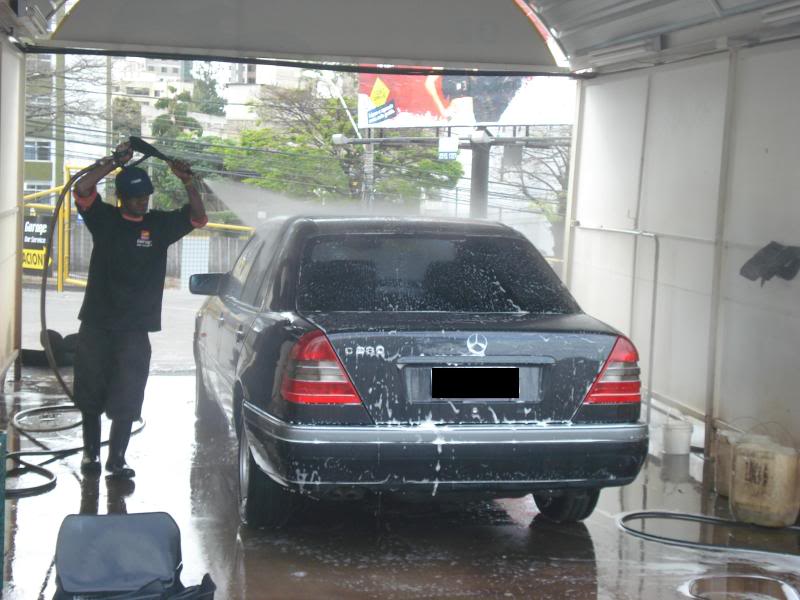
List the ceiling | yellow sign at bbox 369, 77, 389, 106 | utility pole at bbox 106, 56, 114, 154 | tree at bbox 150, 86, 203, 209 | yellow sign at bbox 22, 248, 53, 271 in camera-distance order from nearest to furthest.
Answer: the ceiling, yellow sign at bbox 369, 77, 389, 106, tree at bbox 150, 86, 203, 209, utility pole at bbox 106, 56, 114, 154, yellow sign at bbox 22, 248, 53, 271

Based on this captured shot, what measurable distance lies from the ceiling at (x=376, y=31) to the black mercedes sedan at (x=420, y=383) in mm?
3800

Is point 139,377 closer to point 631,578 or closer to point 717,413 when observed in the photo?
point 631,578

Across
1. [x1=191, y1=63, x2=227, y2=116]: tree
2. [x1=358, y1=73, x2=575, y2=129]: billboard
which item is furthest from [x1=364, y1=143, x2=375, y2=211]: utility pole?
[x1=191, y1=63, x2=227, y2=116]: tree

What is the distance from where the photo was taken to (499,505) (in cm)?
610

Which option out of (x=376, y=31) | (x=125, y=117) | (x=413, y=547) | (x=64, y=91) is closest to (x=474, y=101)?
(x=376, y=31)

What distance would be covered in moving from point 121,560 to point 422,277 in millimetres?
2062

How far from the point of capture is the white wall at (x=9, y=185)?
8945 millimetres

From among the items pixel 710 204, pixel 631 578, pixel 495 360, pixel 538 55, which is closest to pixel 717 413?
pixel 710 204

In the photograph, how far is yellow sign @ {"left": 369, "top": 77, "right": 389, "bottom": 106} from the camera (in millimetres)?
16734

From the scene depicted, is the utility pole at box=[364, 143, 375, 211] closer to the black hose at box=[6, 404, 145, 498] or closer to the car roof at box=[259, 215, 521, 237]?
the black hose at box=[6, 404, 145, 498]

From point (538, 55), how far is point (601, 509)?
15.8 feet

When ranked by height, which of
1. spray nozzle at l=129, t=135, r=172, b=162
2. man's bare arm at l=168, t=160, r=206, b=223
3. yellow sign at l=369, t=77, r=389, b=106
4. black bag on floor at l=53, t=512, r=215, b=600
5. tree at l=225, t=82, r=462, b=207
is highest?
yellow sign at l=369, t=77, r=389, b=106

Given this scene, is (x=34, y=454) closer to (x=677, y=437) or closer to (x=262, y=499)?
(x=262, y=499)

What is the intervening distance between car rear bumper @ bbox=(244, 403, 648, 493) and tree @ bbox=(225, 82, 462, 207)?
12.5m
